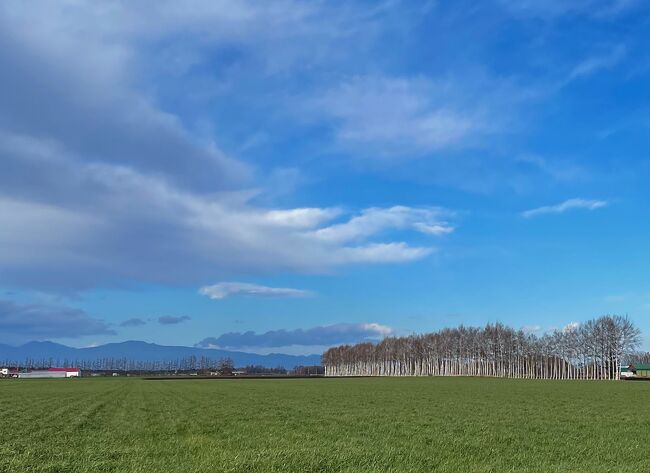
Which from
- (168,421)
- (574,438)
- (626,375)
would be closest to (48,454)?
(168,421)

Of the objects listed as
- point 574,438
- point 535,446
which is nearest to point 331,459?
point 535,446

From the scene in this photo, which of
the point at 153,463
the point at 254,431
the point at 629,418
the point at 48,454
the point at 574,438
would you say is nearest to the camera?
the point at 153,463

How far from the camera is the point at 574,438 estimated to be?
23.8m

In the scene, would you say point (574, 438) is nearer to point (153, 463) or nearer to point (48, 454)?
point (153, 463)

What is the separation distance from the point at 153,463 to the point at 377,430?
1208cm

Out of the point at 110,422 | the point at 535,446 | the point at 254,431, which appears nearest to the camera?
the point at 535,446

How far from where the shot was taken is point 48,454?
19.2 metres

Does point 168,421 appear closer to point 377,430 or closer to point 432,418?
point 377,430

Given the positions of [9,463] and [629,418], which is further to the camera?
[629,418]

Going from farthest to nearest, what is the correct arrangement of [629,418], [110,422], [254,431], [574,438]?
[629,418]
[110,422]
[254,431]
[574,438]

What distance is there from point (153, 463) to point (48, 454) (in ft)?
16.0

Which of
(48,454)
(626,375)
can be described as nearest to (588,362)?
(626,375)

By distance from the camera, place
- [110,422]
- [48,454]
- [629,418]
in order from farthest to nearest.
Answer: [629,418] < [110,422] < [48,454]

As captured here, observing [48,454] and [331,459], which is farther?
[48,454]
